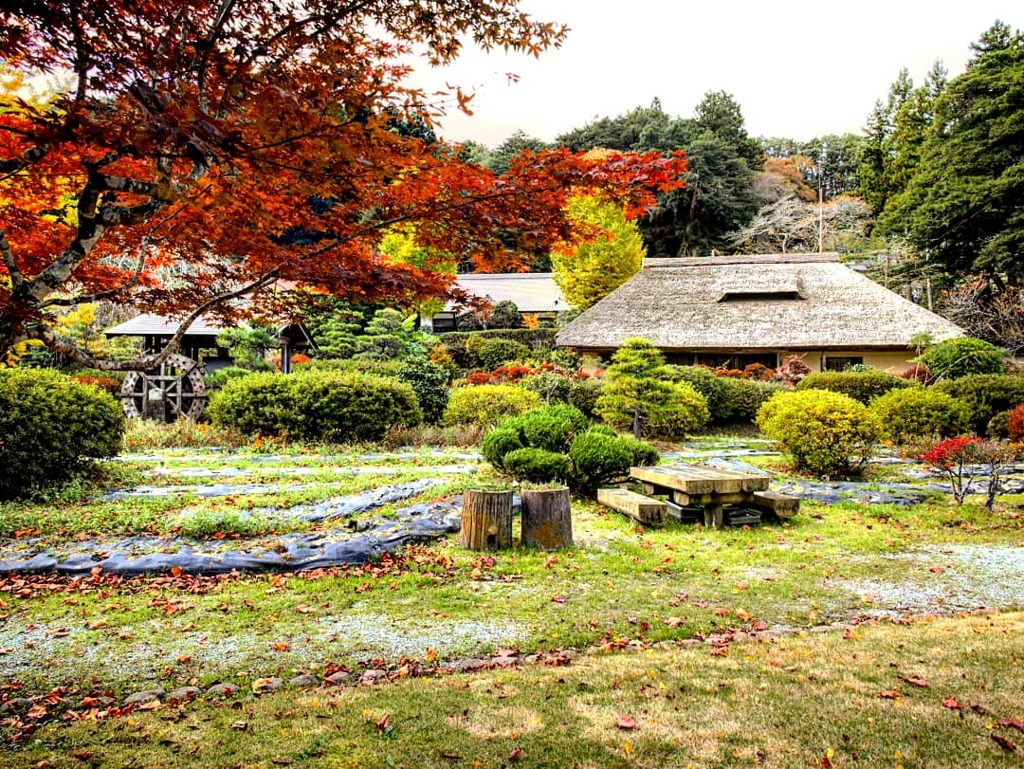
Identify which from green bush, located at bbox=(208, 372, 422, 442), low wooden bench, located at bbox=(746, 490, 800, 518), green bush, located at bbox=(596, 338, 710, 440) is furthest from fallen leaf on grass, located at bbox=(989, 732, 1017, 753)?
green bush, located at bbox=(208, 372, 422, 442)

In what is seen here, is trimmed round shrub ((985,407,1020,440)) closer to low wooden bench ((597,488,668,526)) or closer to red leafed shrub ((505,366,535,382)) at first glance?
low wooden bench ((597,488,668,526))

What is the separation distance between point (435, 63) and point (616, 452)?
497 cm

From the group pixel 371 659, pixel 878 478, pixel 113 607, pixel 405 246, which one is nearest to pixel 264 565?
pixel 113 607

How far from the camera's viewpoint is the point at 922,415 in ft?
38.8

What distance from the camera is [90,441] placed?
8.16 metres

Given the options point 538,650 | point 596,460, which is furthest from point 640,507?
point 538,650

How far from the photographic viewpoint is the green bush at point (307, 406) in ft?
38.4

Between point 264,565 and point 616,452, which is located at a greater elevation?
point 616,452

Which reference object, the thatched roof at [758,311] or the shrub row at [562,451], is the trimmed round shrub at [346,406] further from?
the thatched roof at [758,311]

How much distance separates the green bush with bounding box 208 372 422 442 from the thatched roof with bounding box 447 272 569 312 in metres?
25.7

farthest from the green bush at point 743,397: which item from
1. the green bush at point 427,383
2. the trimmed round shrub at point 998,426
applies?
the green bush at point 427,383

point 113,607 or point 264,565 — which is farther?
point 264,565

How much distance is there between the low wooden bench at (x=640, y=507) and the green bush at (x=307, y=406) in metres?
6.15

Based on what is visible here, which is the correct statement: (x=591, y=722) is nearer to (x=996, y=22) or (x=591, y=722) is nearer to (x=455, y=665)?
(x=455, y=665)
